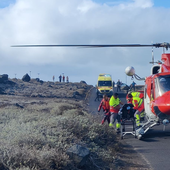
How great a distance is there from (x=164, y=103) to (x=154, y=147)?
163 cm

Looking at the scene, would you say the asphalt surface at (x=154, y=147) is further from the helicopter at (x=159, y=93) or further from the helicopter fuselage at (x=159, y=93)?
the helicopter fuselage at (x=159, y=93)

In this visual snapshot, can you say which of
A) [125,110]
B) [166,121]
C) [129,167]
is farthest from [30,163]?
[125,110]

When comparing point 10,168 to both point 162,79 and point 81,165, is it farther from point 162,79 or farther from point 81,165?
point 162,79

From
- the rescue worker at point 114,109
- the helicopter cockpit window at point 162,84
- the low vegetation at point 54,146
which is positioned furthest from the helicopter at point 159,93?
the low vegetation at point 54,146

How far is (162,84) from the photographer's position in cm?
1098

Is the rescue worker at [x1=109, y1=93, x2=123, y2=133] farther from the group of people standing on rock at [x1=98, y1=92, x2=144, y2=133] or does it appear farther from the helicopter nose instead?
the helicopter nose

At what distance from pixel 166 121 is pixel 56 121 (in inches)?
157

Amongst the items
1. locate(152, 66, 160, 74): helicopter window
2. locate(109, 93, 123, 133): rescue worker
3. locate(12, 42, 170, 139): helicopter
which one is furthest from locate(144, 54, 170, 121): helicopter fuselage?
locate(109, 93, 123, 133): rescue worker

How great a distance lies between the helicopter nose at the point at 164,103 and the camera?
395 inches

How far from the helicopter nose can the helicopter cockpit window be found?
0.79 ft

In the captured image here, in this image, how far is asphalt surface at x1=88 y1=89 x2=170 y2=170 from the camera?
826cm

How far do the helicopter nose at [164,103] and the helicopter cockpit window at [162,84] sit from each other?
0.24 meters

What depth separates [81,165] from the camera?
21.9 feet

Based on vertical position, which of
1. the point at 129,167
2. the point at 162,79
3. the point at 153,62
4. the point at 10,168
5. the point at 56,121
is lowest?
the point at 129,167
